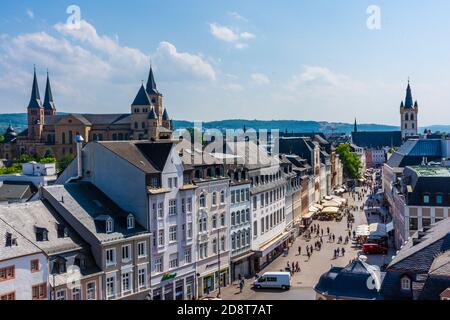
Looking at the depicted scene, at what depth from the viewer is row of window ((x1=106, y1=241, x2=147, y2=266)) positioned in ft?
134

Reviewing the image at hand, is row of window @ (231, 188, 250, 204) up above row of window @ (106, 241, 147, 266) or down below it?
above

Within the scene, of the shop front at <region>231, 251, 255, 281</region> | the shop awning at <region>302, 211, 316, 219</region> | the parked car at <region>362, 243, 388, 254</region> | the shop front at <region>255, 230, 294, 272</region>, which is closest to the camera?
the shop front at <region>231, 251, 255, 281</region>

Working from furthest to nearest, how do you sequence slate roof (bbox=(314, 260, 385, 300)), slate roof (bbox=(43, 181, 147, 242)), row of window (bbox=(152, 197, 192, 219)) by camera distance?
row of window (bbox=(152, 197, 192, 219))
slate roof (bbox=(43, 181, 147, 242))
slate roof (bbox=(314, 260, 385, 300))

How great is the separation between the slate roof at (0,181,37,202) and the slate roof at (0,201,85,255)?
22255mm

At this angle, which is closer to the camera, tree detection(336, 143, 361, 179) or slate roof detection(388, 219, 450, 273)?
slate roof detection(388, 219, 450, 273)

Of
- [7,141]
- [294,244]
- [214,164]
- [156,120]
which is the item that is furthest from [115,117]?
[214,164]

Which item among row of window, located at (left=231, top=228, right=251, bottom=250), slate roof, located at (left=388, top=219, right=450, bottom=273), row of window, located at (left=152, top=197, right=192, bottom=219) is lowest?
row of window, located at (left=231, top=228, right=251, bottom=250)

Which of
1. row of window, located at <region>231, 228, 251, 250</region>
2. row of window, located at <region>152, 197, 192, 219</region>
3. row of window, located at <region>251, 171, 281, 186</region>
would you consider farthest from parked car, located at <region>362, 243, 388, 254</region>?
row of window, located at <region>152, 197, 192, 219</region>

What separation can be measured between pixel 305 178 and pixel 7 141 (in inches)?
5081

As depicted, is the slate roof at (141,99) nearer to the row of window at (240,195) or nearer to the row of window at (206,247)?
the row of window at (240,195)

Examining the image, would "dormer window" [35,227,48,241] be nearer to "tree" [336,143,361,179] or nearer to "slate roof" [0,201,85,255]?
"slate roof" [0,201,85,255]

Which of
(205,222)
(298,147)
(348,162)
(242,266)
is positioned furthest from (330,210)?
(348,162)

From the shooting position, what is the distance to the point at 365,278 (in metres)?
32.2

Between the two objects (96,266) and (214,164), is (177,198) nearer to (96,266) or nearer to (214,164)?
(214,164)
